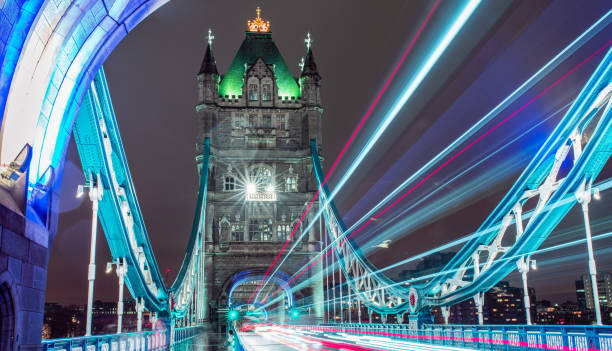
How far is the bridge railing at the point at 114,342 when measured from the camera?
37.4ft

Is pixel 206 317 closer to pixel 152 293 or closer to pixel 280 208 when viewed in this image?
pixel 280 208

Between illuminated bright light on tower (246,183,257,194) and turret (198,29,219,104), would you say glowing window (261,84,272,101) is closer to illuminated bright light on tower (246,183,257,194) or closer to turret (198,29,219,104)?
turret (198,29,219,104)

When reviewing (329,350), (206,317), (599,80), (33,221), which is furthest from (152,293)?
(206,317)

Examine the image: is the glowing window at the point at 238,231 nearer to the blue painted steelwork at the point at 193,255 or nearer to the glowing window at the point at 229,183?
the blue painted steelwork at the point at 193,255

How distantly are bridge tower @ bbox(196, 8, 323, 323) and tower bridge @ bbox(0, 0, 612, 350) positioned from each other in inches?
4.8

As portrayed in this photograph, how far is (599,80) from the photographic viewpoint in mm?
17469

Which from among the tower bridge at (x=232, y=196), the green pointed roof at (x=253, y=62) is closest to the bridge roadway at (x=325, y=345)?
the tower bridge at (x=232, y=196)

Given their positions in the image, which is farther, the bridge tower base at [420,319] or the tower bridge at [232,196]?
the bridge tower base at [420,319]

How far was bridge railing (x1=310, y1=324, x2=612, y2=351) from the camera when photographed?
44.2ft

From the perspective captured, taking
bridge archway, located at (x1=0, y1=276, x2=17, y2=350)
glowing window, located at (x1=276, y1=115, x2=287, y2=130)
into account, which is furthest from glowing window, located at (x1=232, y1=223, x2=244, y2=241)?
bridge archway, located at (x1=0, y1=276, x2=17, y2=350)

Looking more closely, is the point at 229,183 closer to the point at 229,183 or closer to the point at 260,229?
the point at 229,183

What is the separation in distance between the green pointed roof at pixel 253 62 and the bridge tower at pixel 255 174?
103 millimetres

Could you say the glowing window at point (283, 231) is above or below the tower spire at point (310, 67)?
below

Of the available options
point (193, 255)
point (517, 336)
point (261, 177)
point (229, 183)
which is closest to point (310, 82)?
point (261, 177)
